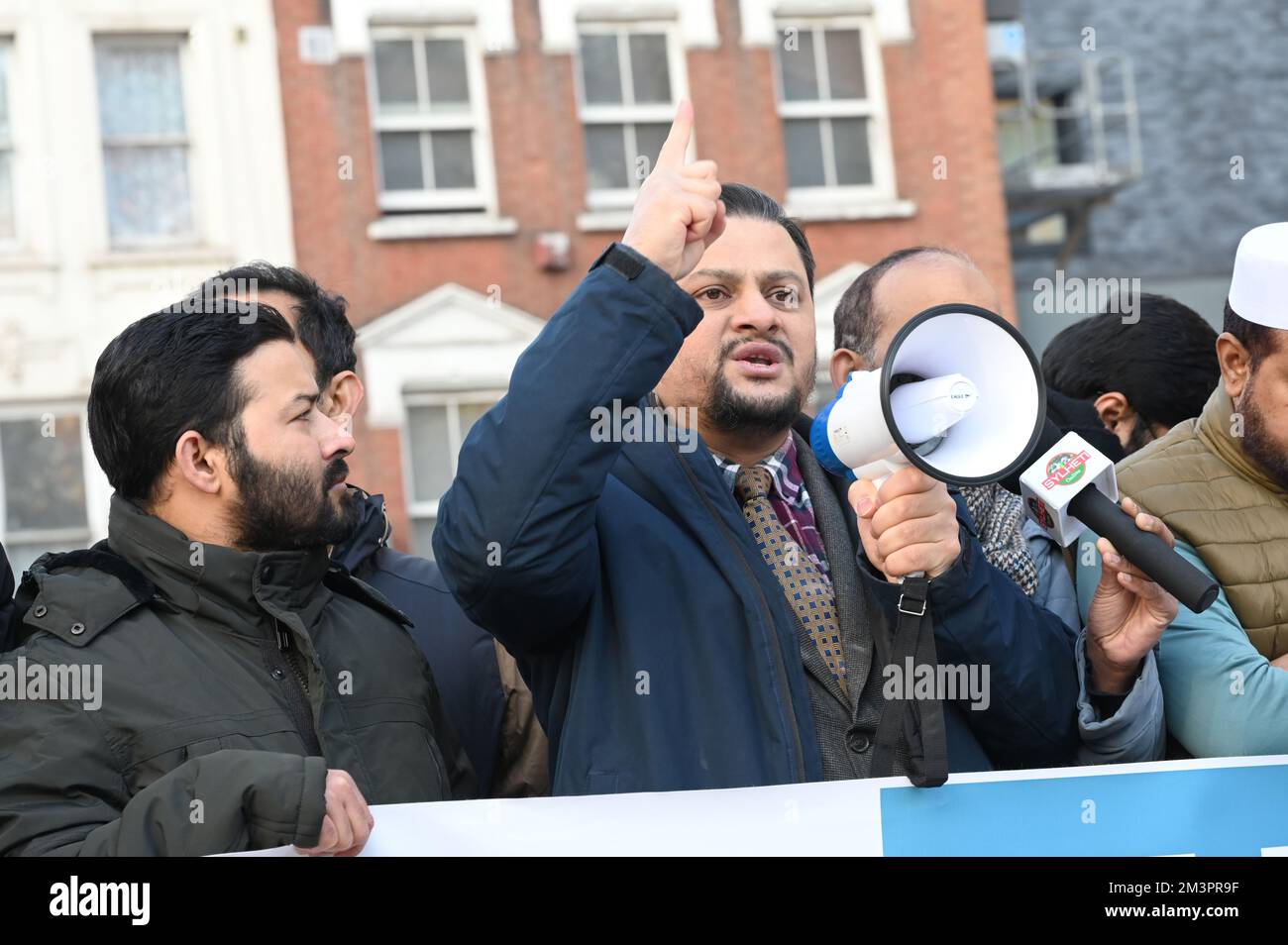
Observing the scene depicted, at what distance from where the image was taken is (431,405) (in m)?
15.2

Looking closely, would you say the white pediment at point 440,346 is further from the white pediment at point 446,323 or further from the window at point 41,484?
the window at point 41,484

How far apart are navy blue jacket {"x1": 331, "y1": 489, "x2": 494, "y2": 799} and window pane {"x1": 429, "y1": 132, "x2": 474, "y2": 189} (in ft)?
38.3

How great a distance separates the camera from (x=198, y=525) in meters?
3.34

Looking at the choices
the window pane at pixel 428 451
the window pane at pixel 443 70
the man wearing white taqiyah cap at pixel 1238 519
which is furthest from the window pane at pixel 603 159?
the man wearing white taqiyah cap at pixel 1238 519

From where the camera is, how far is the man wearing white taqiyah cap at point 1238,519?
10.3 feet

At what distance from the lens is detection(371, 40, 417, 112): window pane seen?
51.0ft

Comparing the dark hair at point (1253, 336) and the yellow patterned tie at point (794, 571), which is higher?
the dark hair at point (1253, 336)

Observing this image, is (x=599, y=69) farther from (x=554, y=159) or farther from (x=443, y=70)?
(x=443, y=70)

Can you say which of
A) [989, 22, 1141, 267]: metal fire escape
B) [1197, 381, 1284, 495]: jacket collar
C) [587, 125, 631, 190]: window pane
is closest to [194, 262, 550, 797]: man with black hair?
[1197, 381, 1284, 495]: jacket collar

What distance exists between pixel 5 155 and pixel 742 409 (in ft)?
42.3

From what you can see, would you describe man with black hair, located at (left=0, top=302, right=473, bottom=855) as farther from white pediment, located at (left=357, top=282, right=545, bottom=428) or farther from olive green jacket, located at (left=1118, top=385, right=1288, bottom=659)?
white pediment, located at (left=357, top=282, right=545, bottom=428)

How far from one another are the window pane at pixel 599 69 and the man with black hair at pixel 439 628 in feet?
38.5

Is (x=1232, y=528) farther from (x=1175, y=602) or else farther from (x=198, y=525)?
(x=198, y=525)
